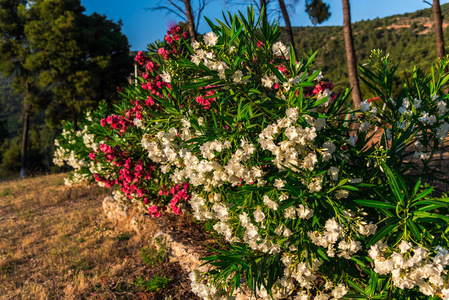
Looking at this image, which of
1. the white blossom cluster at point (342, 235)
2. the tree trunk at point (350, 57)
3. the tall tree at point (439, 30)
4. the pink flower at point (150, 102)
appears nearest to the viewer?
the white blossom cluster at point (342, 235)

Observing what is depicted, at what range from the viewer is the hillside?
52.1 meters

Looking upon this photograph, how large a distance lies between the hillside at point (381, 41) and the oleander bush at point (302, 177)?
160 feet

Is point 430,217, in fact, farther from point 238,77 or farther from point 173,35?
point 173,35

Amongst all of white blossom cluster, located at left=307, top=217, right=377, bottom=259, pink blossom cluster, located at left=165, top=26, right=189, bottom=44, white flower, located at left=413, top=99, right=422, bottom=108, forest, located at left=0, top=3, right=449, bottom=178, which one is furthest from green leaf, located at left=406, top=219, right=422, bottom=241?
forest, located at left=0, top=3, right=449, bottom=178

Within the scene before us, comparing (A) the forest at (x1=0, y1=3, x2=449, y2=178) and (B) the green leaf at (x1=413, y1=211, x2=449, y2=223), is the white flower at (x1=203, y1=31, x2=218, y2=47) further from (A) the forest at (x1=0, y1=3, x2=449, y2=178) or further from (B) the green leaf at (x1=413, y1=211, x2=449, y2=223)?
(A) the forest at (x1=0, y1=3, x2=449, y2=178)

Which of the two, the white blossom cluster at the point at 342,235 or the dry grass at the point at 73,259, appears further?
the dry grass at the point at 73,259

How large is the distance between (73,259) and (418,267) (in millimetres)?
4591

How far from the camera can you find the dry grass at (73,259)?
367 centimetres

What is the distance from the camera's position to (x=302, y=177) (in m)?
2.07

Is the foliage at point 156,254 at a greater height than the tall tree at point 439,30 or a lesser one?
lesser

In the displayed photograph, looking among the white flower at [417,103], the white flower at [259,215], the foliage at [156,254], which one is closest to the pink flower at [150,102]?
the foliage at [156,254]

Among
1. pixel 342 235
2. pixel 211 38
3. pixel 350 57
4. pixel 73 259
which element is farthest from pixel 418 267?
pixel 350 57

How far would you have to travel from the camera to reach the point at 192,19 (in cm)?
1138

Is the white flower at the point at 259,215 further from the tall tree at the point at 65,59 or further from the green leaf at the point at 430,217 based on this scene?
the tall tree at the point at 65,59
